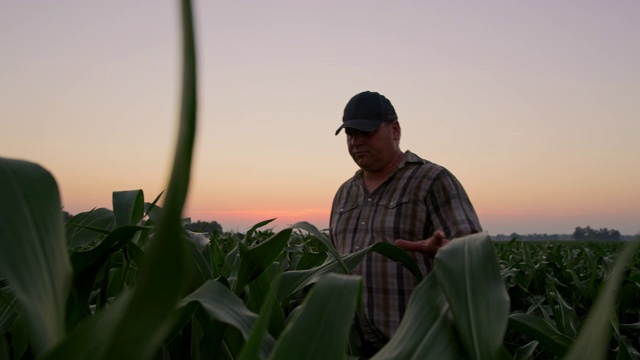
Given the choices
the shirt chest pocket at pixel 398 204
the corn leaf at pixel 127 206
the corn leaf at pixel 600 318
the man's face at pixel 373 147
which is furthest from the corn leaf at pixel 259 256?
the man's face at pixel 373 147

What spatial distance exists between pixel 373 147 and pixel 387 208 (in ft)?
1.05

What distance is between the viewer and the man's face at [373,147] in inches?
115

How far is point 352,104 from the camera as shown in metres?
3.04

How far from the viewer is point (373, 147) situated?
2926mm

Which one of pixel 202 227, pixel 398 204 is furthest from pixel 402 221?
pixel 202 227

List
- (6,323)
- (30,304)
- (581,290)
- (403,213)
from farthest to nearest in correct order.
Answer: (581,290) → (403,213) → (6,323) → (30,304)

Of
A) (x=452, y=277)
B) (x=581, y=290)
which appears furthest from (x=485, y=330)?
(x=581, y=290)

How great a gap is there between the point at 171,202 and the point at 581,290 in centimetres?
346

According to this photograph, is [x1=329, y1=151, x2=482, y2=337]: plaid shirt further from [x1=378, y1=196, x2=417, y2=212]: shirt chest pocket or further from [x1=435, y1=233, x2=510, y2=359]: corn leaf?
[x1=435, y1=233, x2=510, y2=359]: corn leaf

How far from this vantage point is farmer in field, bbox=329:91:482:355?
268cm

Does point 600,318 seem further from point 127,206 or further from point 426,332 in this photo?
point 127,206

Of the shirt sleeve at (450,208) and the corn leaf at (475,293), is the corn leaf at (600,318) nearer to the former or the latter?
the corn leaf at (475,293)

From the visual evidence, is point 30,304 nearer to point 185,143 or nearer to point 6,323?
point 185,143

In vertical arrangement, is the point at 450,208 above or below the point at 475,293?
below
